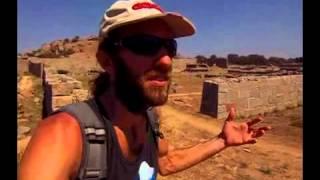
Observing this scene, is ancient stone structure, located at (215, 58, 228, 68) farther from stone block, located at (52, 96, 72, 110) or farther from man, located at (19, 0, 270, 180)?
man, located at (19, 0, 270, 180)

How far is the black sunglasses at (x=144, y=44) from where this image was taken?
6.10ft

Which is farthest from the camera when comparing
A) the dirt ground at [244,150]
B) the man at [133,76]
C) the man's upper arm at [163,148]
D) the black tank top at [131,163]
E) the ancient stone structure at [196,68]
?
the ancient stone structure at [196,68]

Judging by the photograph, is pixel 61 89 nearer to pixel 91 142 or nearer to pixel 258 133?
pixel 258 133

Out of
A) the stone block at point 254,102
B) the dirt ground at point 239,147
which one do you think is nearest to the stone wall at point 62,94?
the dirt ground at point 239,147

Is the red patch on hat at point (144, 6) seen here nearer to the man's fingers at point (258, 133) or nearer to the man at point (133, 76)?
the man at point (133, 76)

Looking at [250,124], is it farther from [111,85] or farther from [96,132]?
[96,132]

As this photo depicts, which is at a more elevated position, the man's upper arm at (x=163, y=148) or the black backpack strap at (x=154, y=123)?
the black backpack strap at (x=154, y=123)

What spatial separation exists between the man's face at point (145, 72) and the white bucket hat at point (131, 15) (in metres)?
0.07

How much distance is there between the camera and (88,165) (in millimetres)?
1546

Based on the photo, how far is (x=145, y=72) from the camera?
1896 mm

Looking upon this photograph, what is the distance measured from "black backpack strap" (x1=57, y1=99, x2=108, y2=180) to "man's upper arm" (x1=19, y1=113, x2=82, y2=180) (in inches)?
0.8

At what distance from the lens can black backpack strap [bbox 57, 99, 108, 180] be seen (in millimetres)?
1546

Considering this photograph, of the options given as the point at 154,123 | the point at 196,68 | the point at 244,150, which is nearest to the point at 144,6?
the point at 154,123

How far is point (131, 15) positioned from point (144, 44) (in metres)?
0.12
